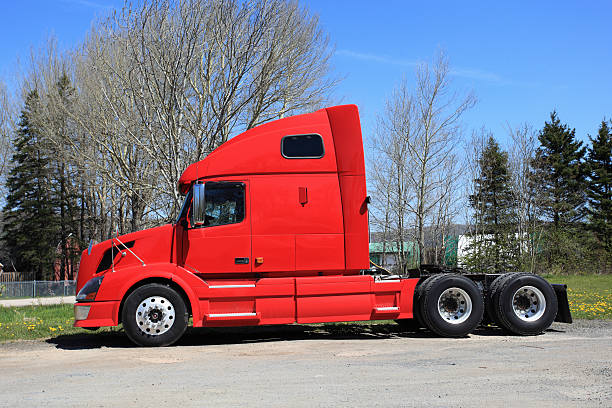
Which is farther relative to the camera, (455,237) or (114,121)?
(455,237)

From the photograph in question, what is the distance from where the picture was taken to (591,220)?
54344 mm

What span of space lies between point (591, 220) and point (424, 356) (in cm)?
5312

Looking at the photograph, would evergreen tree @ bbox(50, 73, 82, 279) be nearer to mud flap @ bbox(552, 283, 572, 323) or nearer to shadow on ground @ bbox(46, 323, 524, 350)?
shadow on ground @ bbox(46, 323, 524, 350)

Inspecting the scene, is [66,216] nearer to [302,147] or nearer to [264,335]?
[264,335]

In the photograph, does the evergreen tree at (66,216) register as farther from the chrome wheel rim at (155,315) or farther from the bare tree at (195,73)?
the chrome wheel rim at (155,315)

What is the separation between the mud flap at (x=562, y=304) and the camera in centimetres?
1052

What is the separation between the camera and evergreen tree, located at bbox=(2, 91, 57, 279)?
47562 mm

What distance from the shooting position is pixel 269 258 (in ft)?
31.5

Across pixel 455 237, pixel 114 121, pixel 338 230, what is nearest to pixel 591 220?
pixel 455 237

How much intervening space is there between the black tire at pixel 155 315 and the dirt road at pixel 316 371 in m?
0.27

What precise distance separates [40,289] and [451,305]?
116ft

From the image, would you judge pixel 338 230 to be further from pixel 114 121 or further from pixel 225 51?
pixel 114 121

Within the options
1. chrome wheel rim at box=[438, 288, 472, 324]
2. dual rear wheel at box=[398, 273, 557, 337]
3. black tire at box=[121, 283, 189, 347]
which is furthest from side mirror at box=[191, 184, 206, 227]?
chrome wheel rim at box=[438, 288, 472, 324]

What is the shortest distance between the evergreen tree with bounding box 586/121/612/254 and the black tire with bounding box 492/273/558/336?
48.0m
